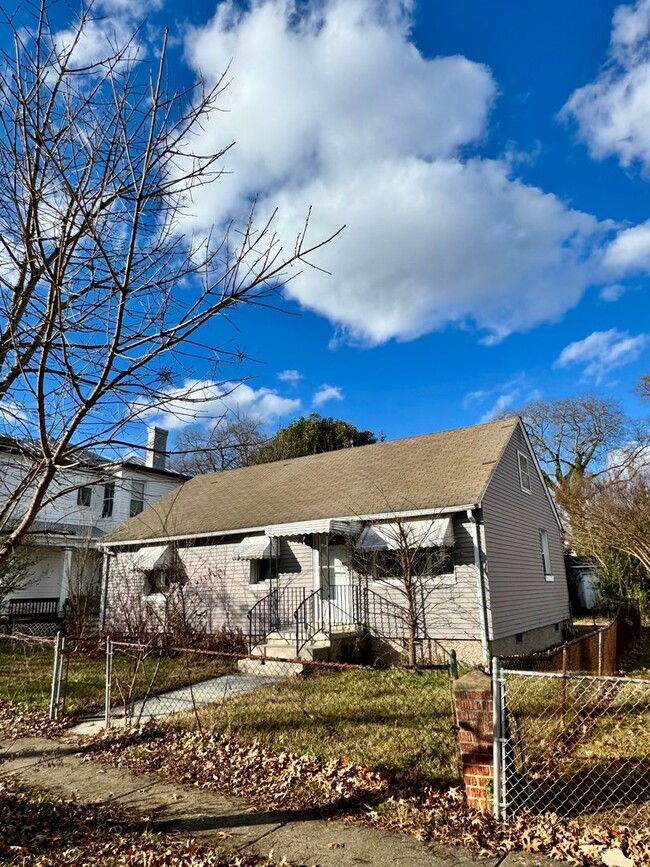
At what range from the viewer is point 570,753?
6156 millimetres

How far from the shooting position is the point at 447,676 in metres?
10.4

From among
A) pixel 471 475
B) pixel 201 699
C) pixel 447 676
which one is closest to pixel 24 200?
pixel 201 699

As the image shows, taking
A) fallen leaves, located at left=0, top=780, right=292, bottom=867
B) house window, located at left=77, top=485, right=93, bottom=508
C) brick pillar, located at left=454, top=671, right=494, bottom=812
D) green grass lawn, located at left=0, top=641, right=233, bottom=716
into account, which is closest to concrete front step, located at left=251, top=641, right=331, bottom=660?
green grass lawn, located at left=0, top=641, right=233, bottom=716

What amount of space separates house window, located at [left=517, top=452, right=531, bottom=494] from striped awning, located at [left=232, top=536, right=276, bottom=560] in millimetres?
7380

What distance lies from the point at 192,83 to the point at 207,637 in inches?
556

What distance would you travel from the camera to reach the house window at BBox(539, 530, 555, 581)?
17859mm

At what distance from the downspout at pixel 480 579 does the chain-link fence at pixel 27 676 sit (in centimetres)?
839

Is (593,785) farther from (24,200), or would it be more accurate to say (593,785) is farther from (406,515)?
(406,515)

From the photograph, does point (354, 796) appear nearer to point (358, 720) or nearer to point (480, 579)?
point (358, 720)

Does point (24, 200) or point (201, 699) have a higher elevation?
point (24, 200)

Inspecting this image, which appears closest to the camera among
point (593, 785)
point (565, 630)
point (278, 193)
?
point (278, 193)

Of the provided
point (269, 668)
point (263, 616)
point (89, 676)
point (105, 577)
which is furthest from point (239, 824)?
point (105, 577)

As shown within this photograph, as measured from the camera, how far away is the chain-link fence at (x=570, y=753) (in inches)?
175

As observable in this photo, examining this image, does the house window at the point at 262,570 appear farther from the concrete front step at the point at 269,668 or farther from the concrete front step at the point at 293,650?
the concrete front step at the point at 269,668
